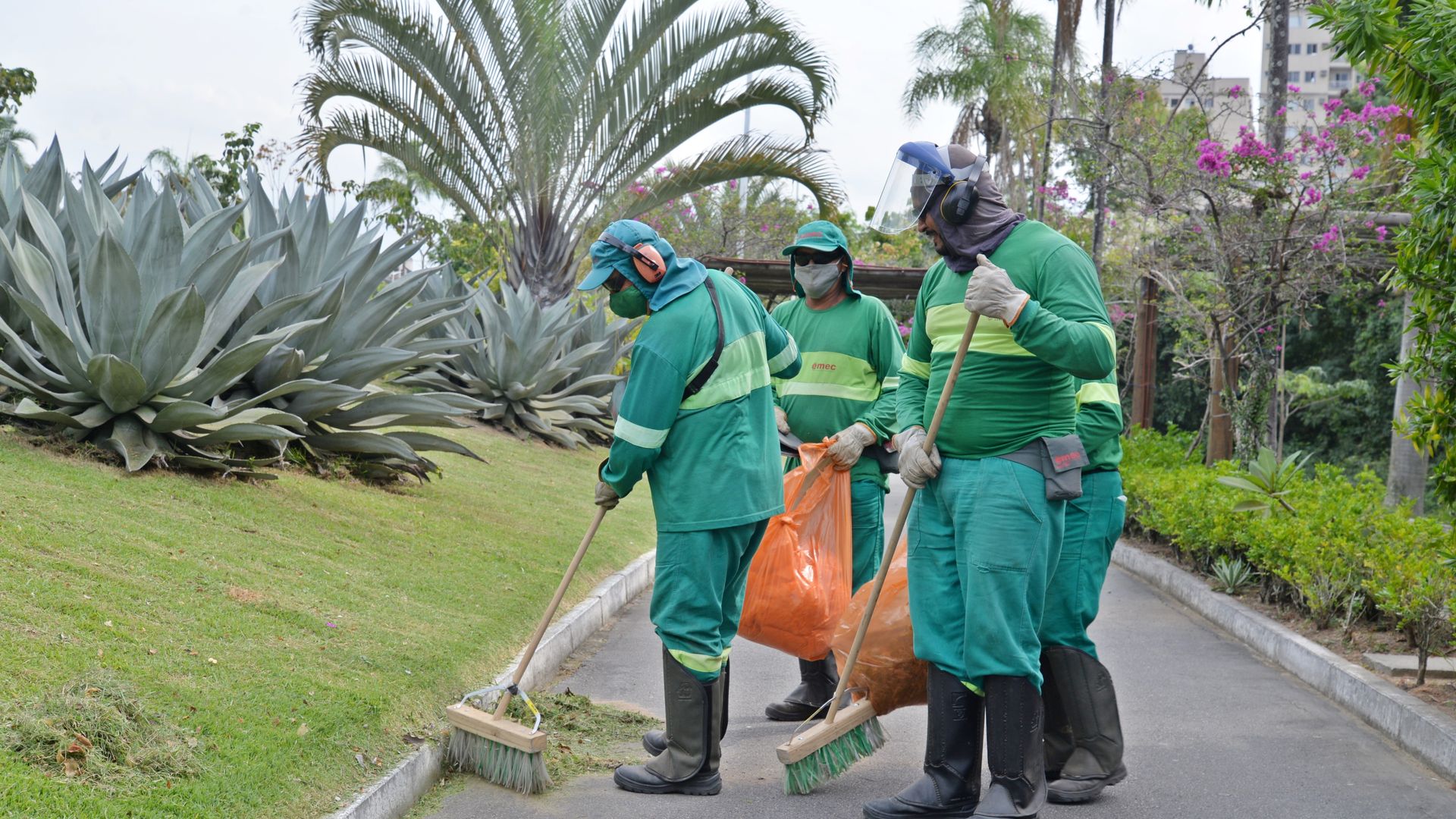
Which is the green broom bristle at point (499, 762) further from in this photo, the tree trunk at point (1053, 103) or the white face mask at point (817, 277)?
the tree trunk at point (1053, 103)

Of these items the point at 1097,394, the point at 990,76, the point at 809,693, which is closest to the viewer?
the point at 1097,394

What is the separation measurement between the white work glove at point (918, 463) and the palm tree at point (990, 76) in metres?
31.0

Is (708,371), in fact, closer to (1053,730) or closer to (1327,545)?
(1053,730)

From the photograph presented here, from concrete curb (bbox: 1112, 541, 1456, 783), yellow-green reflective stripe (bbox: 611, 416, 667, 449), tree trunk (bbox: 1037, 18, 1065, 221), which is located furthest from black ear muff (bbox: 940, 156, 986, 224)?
tree trunk (bbox: 1037, 18, 1065, 221)

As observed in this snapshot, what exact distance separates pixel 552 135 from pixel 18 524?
35.3 feet

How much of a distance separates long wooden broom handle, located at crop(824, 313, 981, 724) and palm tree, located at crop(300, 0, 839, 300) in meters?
11.3

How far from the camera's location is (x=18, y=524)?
5.20 meters

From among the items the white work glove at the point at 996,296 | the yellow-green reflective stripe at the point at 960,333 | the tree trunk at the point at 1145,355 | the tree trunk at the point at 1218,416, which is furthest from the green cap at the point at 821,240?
the tree trunk at the point at 1145,355

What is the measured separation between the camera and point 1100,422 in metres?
5.03

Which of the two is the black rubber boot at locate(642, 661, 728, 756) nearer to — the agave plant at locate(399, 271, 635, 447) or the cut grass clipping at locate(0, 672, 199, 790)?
the cut grass clipping at locate(0, 672, 199, 790)

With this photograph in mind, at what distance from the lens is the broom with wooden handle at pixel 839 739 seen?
450cm

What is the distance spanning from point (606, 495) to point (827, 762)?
124 centimetres

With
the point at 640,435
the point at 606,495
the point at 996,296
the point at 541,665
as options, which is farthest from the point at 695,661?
the point at 541,665

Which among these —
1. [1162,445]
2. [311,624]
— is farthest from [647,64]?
[311,624]
